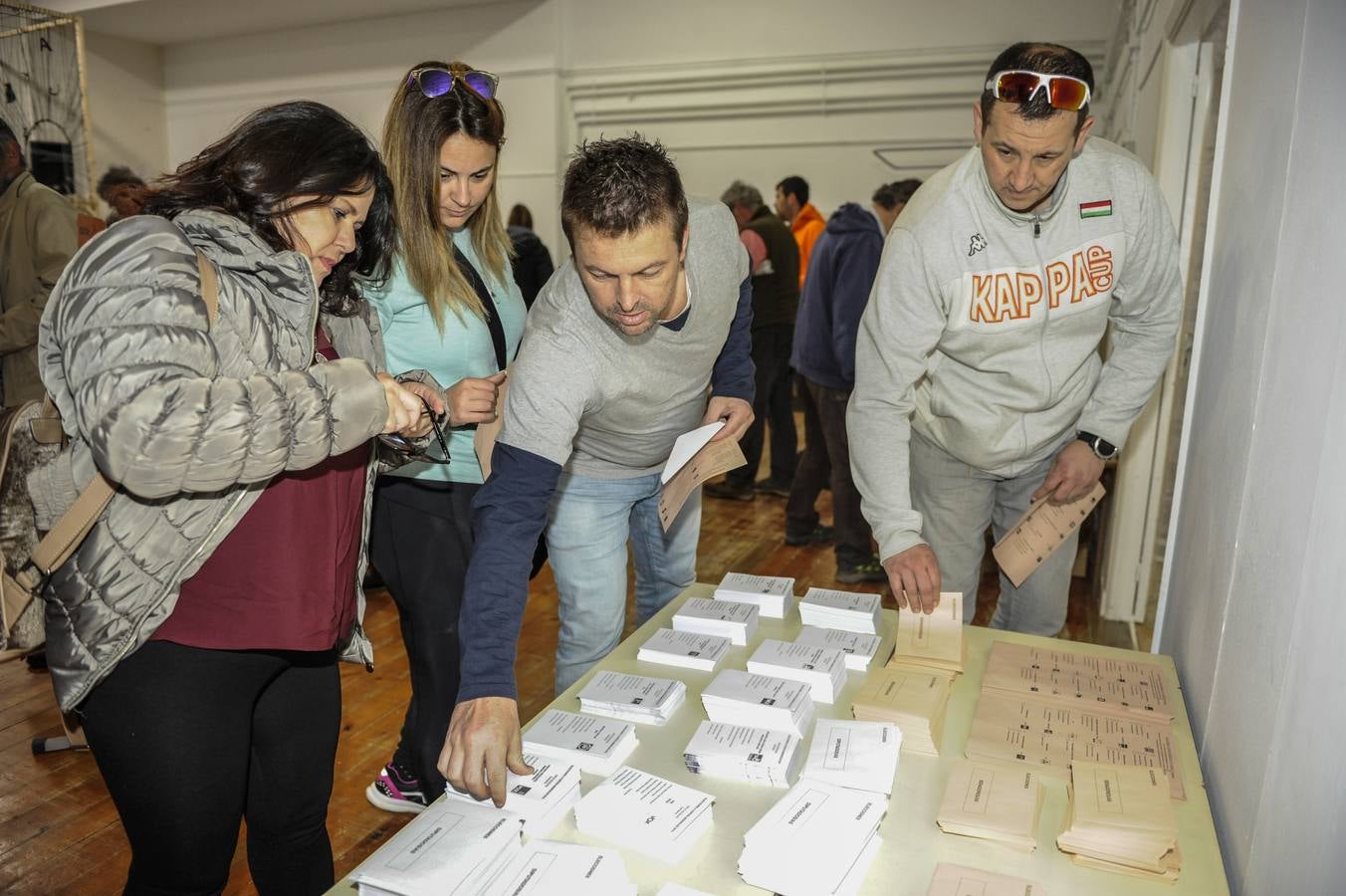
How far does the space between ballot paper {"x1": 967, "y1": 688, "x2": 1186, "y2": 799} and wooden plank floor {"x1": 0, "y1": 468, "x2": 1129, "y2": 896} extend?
145 centimetres

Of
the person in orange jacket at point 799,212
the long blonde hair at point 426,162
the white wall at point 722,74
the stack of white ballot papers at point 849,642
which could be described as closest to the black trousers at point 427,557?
the long blonde hair at point 426,162

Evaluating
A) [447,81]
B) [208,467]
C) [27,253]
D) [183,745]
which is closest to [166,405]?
[208,467]

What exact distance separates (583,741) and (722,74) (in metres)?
7.24

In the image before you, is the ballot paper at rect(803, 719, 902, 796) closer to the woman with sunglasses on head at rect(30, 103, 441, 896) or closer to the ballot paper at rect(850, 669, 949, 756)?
the ballot paper at rect(850, 669, 949, 756)

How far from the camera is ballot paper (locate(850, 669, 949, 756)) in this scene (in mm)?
1163

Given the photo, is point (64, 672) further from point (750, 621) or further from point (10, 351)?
point (10, 351)

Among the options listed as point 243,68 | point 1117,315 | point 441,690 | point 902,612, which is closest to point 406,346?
point 441,690

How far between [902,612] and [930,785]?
0.39 m

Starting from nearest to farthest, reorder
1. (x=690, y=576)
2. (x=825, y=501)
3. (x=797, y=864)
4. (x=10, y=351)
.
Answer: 1. (x=797, y=864)
2. (x=690, y=576)
3. (x=10, y=351)
4. (x=825, y=501)

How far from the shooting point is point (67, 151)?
336 inches

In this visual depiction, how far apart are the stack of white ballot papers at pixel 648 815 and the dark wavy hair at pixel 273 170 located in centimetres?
77

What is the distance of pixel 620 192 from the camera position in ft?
4.24

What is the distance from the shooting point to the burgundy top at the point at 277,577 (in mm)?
1101

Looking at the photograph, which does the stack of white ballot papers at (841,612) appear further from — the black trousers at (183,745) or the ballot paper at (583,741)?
the black trousers at (183,745)
